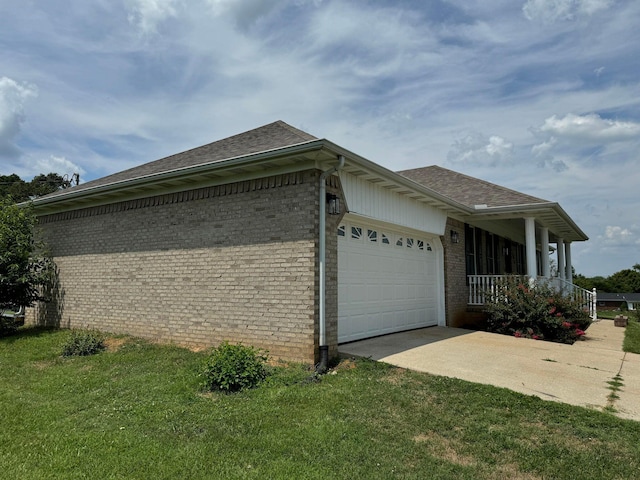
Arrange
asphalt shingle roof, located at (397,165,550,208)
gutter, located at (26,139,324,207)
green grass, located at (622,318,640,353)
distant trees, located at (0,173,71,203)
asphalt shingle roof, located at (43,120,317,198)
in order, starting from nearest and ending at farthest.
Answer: gutter, located at (26,139,324,207) → asphalt shingle roof, located at (43,120,317,198) → green grass, located at (622,318,640,353) → asphalt shingle roof, located at (397,165,550,208) → distant trees, located at (0,173,71,203)

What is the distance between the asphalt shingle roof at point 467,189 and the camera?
12.9m

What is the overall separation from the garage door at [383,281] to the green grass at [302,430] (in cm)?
206

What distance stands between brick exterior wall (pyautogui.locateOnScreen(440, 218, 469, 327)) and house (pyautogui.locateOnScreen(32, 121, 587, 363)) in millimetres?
55

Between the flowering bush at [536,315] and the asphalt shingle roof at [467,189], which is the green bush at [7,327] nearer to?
the flowering bush at [536,315]

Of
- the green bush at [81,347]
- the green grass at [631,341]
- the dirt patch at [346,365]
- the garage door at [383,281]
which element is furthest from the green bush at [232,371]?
the green grass at [631,341]

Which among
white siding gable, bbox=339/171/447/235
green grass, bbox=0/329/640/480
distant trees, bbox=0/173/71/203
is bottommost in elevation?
green grass, bbox=0/329/640/480

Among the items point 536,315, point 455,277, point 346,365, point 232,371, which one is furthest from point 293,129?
point 536,315

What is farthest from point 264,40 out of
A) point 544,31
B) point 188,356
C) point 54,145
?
point 54,145

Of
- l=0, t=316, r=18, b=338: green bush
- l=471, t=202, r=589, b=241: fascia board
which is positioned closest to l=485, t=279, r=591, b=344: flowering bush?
l=471, t=202, r=589, b=241: fascia board

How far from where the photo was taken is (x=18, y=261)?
34.2ft

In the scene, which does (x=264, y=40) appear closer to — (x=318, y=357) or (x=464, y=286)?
(x=318, y=357)

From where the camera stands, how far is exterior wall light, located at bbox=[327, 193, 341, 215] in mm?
7219

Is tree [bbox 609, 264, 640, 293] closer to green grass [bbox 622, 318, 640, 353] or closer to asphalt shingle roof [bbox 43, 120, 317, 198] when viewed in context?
green grass [bbox 622, 318, 640, 353]

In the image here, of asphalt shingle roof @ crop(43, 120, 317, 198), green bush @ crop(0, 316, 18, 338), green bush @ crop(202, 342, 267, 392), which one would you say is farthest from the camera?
green bush @ crop(0, 316, 18, 338)
